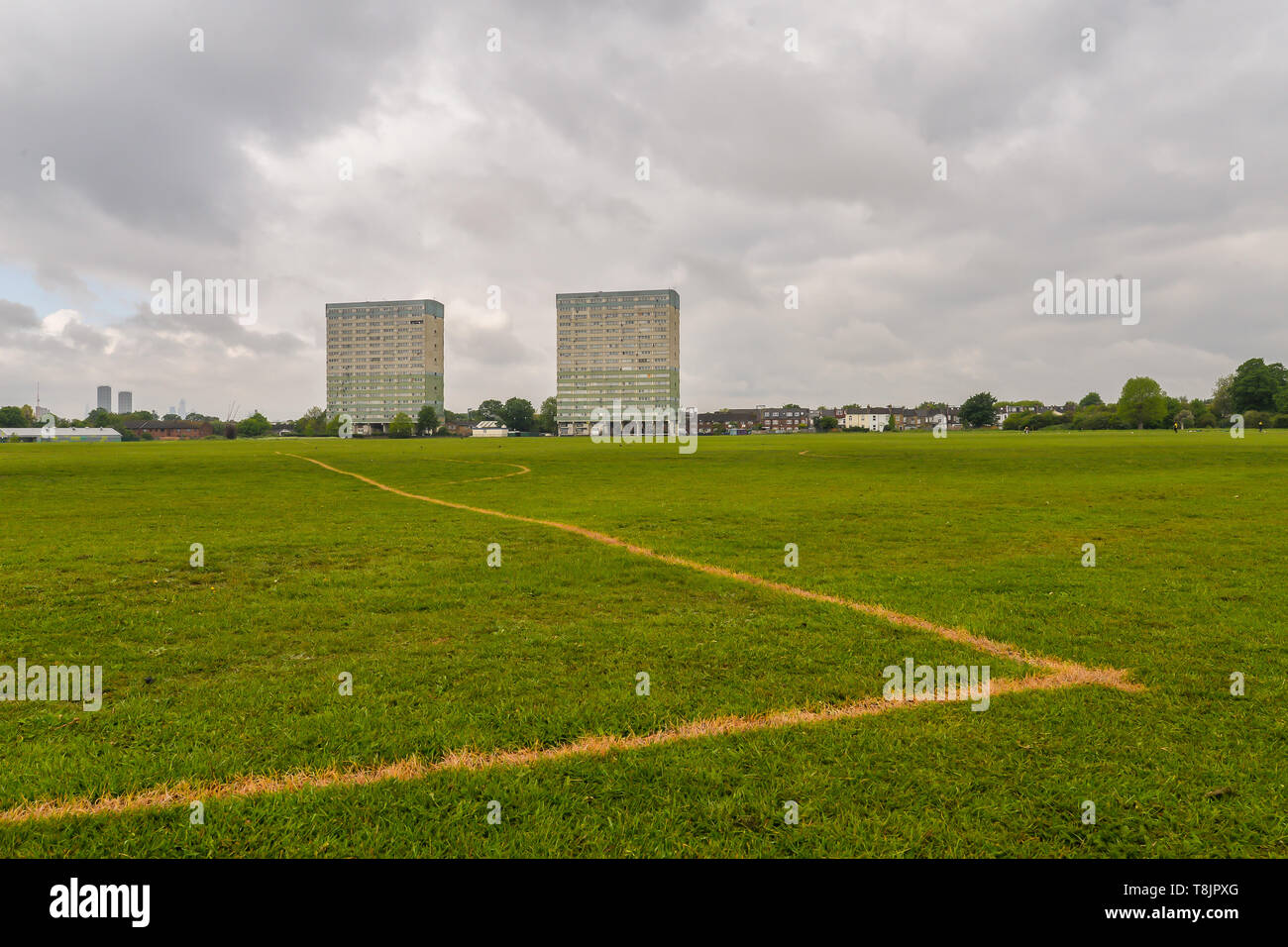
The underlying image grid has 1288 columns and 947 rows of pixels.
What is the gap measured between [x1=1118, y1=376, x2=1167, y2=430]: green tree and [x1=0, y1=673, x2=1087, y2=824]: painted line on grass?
633ft

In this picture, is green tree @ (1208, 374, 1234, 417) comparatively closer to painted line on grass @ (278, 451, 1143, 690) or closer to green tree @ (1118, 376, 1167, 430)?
green tree @ (1118, 376, 1167, 430)

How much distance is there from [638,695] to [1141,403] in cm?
20045

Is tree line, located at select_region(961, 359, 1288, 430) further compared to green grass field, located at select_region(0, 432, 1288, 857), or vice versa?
tree line, located at select_region(961, 359, 1288, 430)

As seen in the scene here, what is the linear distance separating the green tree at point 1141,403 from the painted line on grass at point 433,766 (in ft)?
633

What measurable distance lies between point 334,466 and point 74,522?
29116 mm

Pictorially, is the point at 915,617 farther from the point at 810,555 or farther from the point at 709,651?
the point at 810,555

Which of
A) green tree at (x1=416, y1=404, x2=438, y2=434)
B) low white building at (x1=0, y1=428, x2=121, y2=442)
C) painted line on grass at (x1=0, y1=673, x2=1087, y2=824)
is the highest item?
green tree at (x1=416, y1=404, x2=438, y2=434)

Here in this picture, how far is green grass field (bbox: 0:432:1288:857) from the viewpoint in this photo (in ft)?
15.5

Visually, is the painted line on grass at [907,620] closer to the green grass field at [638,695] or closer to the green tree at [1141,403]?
the green grass field at [638,695]

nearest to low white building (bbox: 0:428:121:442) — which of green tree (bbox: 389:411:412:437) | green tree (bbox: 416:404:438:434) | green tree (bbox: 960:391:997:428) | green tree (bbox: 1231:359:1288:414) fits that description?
Result: green tree (bbox: 389:411:412:437)

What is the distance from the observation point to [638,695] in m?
7.18

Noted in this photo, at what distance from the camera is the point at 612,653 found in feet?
28.5

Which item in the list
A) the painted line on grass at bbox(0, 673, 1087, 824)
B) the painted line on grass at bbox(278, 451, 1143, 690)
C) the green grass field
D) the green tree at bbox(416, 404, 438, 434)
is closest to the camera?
the green grass field

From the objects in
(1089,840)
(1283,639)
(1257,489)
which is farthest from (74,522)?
(1257,489)
